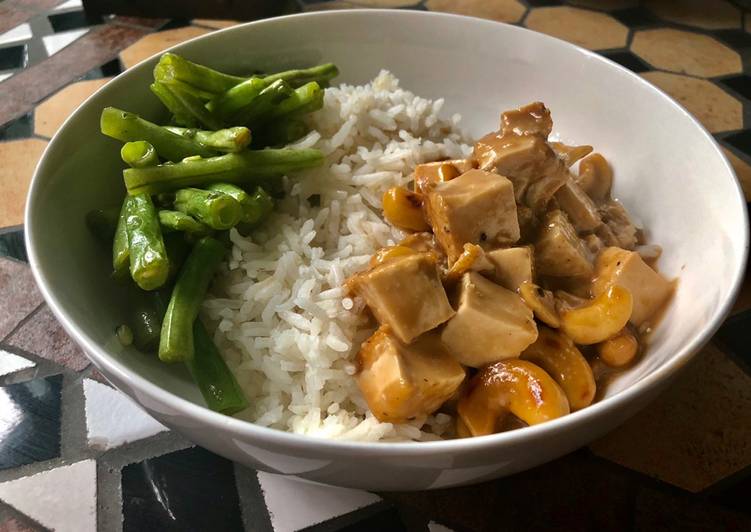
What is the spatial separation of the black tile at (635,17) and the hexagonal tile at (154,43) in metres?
2.07

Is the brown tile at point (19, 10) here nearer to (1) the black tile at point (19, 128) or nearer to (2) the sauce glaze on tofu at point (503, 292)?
(1) the black tile at point (19, 128)

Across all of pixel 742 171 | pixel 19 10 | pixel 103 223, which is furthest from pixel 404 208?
pixel 19 10

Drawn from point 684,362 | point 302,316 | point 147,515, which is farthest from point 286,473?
point 684,362

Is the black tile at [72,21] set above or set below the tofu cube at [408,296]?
below

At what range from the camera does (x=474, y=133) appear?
242 cm

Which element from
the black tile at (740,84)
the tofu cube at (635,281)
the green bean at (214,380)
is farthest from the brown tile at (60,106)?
the black tile at (740,84)

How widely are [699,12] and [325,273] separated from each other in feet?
9.33

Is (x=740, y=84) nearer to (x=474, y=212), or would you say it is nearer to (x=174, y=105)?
(x=474, y=212)

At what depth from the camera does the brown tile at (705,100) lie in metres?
2.67

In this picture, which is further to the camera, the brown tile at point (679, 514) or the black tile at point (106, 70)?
the black tile at point (106, 70)

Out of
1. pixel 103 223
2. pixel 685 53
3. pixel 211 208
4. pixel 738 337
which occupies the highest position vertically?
pixel 211 208

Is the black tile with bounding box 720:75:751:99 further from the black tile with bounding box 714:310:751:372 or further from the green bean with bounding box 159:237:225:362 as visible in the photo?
the green bean with bounding box 159:237:225:362

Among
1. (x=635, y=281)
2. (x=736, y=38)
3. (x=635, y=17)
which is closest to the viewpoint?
(x=635, y=281)

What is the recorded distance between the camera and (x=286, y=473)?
1.29m
